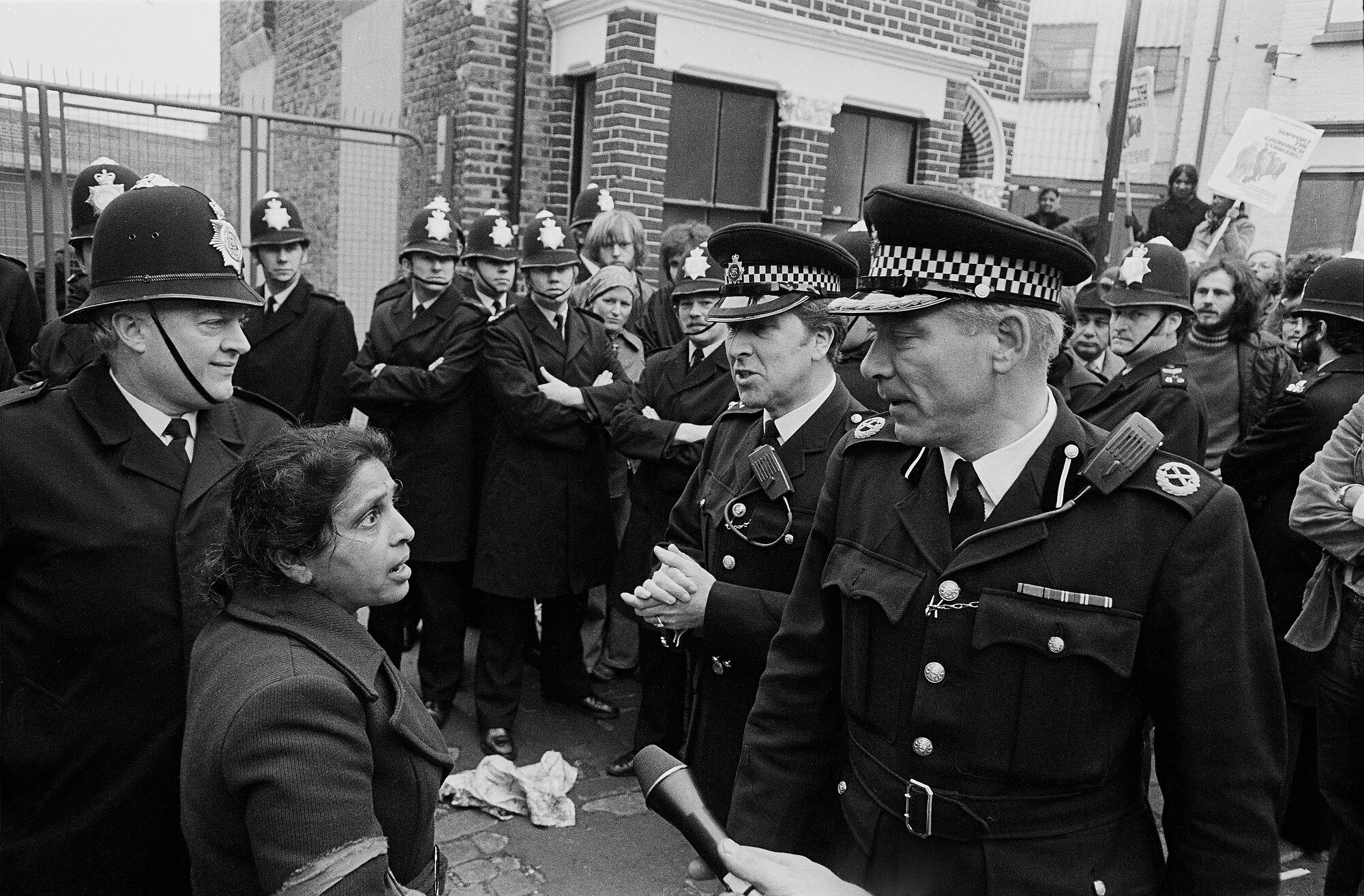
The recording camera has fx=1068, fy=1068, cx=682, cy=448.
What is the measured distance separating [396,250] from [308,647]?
29.9 ft

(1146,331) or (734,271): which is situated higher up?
(734,271)

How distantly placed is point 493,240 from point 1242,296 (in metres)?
3.84

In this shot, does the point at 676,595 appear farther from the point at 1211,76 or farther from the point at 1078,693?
the point at 1211,76

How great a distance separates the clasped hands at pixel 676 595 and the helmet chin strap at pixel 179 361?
117 centimetres

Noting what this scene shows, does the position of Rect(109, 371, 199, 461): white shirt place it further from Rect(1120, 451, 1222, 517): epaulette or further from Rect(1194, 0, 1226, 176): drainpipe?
Rect(1194, 0, 1226, 176): drainpipe

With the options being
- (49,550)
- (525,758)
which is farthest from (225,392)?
(525,758)

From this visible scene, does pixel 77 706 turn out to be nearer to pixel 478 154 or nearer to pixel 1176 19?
pixel 478 154

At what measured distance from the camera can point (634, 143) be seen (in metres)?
8.41

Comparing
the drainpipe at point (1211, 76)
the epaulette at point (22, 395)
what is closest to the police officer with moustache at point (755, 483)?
the epaulette at point (22, 395)

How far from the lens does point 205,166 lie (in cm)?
995

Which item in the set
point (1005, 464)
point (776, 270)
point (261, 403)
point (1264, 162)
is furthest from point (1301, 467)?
point (1264, 162)

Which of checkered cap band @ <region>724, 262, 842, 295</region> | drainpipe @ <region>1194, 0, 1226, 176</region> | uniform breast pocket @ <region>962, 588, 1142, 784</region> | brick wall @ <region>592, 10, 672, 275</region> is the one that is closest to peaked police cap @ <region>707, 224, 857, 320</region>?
checkered cap band @ <region>724, 262, 842, 295</region>

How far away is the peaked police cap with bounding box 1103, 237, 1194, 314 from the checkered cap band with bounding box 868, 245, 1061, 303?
9.64ft

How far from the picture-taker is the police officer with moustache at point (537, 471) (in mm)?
4852
